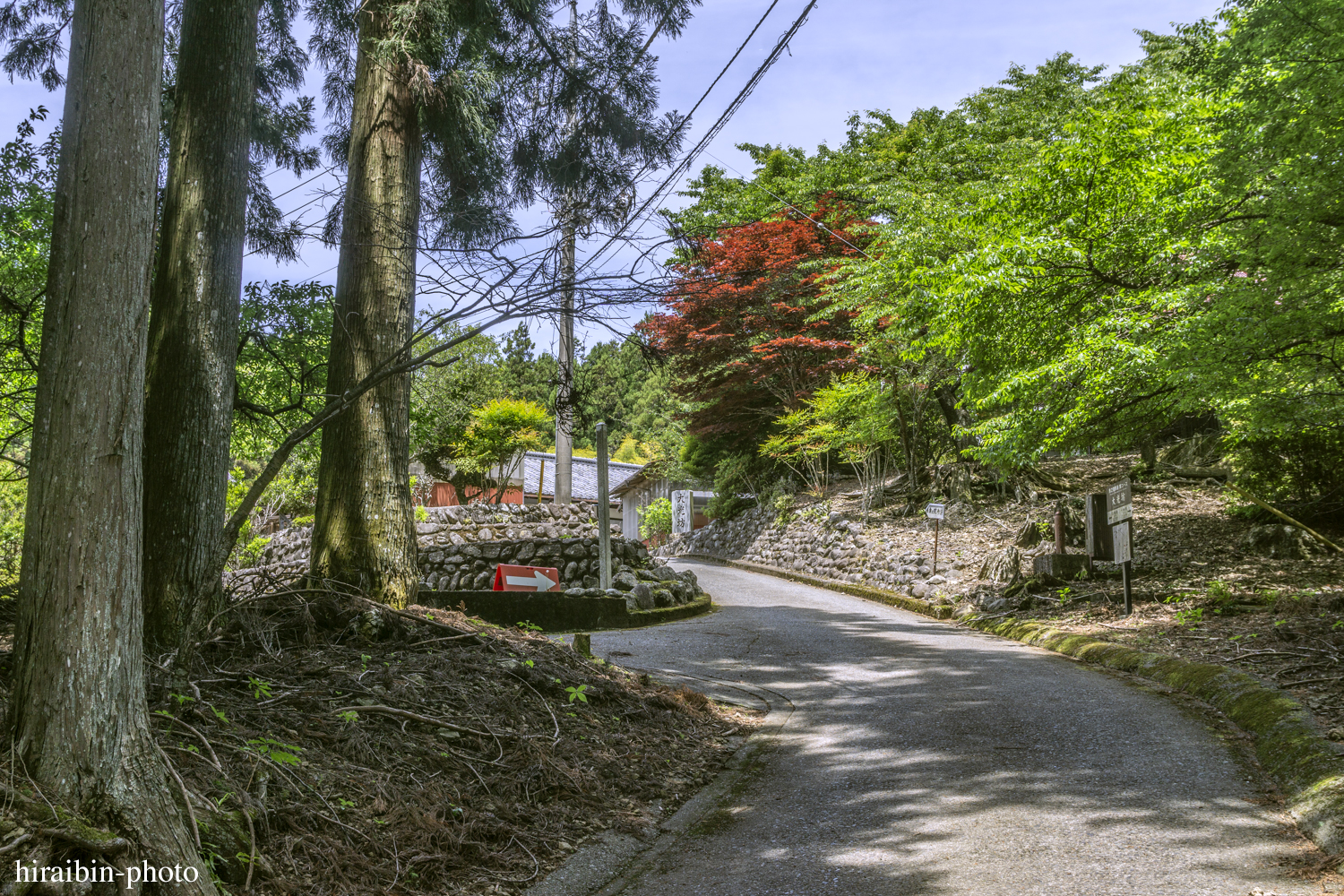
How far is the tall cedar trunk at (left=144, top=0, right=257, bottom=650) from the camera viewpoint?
14.4 feet

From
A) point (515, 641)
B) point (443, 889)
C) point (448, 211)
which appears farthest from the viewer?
point (448, 211)

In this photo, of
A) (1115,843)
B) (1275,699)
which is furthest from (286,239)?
(1275,699)

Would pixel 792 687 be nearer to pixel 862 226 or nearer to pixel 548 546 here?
pixel 548 546

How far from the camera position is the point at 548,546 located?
15367 millimetres

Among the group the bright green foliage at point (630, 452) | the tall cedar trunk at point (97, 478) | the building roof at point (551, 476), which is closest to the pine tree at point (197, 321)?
the tall cedar trunk at point (97, 478)

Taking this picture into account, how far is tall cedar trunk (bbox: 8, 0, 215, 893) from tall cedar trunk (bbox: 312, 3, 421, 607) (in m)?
3.13

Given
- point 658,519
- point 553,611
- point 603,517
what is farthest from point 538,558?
point 658,519

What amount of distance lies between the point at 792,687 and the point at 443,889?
477 cm

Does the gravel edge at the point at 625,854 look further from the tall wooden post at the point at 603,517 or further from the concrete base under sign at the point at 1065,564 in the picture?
the concrete base under sign at the point at 1065,564

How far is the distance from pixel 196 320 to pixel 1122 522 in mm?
9325

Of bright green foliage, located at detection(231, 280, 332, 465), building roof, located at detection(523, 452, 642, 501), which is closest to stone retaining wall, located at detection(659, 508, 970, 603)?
building roof, located at detection(523, 452, 642, 501)

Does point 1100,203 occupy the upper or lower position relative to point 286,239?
upper

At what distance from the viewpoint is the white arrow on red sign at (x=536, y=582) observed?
11281 mm

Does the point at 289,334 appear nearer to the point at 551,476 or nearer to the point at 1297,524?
the point at 1297,524
